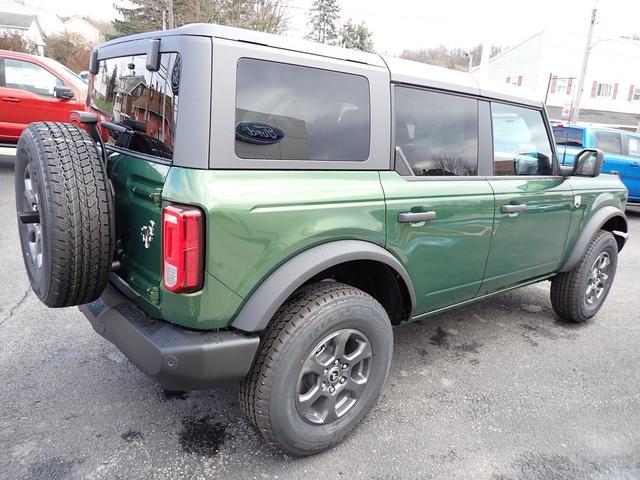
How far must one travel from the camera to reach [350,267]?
8.66ft

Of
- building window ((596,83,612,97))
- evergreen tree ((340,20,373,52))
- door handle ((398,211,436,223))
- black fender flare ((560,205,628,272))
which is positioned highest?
evergreen tree ((340,20,373,52))

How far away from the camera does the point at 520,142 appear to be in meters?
3.35

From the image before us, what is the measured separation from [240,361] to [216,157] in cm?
84

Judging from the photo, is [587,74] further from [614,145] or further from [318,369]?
[318,369]

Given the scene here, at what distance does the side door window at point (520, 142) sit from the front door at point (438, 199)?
0.83 feet

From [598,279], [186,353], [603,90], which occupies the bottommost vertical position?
[598,279]

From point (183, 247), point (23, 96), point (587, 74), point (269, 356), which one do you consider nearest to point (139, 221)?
point (183, 247)

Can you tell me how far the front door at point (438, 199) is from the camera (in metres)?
2.52

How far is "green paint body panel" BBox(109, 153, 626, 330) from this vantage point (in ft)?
6.23

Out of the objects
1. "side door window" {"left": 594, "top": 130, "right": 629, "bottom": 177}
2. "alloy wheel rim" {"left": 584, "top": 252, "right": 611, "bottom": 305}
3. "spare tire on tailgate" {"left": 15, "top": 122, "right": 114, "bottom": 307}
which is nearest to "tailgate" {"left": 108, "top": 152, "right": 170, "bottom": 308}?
"spare tire on tailgate" {"left": 15, "top": 122, "right": 114, "bottom": 307}

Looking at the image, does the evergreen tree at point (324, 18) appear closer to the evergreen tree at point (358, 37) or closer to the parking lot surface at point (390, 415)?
the evergreen tree at point (358, 37)

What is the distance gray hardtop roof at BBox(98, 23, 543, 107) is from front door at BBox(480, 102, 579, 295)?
118 mm

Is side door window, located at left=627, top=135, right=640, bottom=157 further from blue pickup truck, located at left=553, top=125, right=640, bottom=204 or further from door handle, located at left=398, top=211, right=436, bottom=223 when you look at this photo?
door handle, located at left=398, top=211, right=436, bottom=223

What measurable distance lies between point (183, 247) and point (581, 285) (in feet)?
11.0
